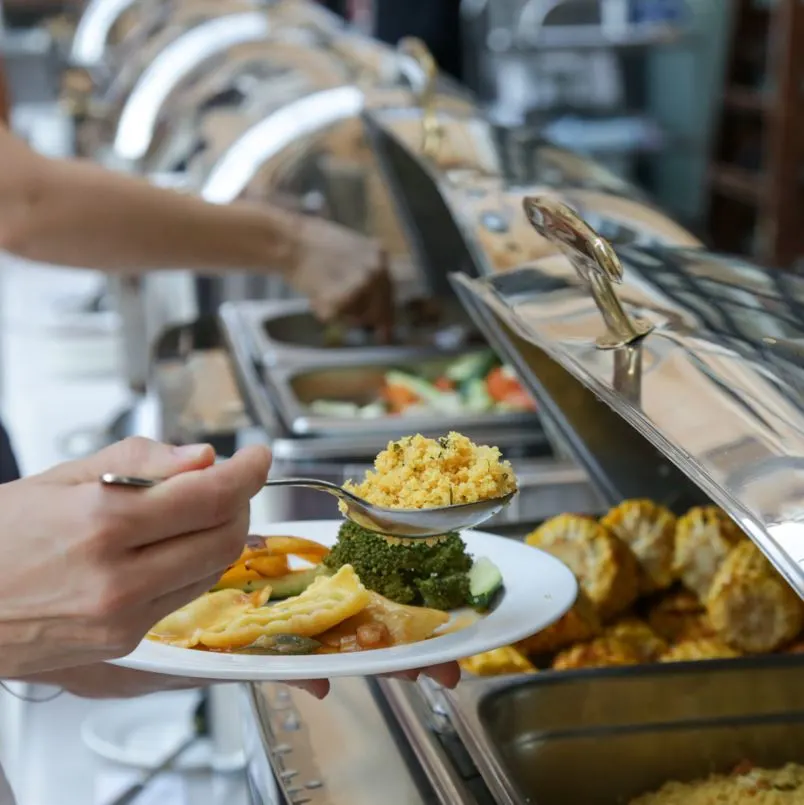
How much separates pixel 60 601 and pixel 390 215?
1.74m

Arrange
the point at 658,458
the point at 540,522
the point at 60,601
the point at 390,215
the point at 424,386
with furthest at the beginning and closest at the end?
the point at 390,215, the point at 424,386, the point at 540,522, the point at 658,458, the point at 60,601

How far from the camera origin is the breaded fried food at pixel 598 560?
114 centimetres

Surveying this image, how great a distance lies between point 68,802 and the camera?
1641mm

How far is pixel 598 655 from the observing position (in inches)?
42.9

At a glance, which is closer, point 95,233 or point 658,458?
point 658,458

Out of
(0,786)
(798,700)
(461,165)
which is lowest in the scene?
(0,786)

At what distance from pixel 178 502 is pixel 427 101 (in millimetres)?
1332

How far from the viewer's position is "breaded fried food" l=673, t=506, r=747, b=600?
1160 mm

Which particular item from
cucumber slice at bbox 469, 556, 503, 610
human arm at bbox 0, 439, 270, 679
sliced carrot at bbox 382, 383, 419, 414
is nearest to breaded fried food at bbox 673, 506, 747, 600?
cucumber slice at bbox 469, 556, 503, 610

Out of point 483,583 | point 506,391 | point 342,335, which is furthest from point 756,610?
point 342,335

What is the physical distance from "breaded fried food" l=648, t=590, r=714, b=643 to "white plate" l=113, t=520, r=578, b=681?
0.28 meters

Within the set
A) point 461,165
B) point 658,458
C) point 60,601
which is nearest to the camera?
point 60,601

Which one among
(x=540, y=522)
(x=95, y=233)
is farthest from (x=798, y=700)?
(x=95, y=233)

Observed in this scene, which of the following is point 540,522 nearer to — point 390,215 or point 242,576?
point 242,576
